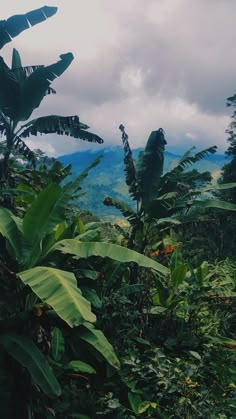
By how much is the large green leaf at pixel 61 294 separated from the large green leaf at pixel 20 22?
18.4ft

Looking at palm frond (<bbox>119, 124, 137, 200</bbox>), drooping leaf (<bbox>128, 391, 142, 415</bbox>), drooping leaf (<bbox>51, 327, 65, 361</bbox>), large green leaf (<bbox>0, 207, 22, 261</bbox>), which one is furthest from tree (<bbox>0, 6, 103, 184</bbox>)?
drooping leaf (<bbox>128, 391, 142, 415</bbox>)

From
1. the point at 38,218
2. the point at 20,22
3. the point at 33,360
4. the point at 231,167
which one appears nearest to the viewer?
the point at 33,360

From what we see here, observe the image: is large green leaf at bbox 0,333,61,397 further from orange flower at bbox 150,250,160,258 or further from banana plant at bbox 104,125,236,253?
orange flower at bbox 150,250,160,258

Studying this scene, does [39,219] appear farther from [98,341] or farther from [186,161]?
[186,161]

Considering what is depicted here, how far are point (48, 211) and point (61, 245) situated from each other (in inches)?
28.3

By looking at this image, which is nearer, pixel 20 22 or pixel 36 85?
pixel 36 85

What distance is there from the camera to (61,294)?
12.3ft

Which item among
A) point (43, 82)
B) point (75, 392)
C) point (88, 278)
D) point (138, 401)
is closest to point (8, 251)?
point (88, 278)

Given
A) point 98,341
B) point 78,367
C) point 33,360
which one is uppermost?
point 98,341

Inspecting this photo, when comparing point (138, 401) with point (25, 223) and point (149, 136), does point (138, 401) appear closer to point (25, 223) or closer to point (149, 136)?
point (25, 223)

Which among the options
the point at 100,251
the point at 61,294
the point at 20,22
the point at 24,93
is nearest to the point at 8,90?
the point at 24,93

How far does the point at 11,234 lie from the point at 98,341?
169 centimetres

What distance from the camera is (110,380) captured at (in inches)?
209

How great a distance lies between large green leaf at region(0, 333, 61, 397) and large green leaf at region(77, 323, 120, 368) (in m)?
0.68
